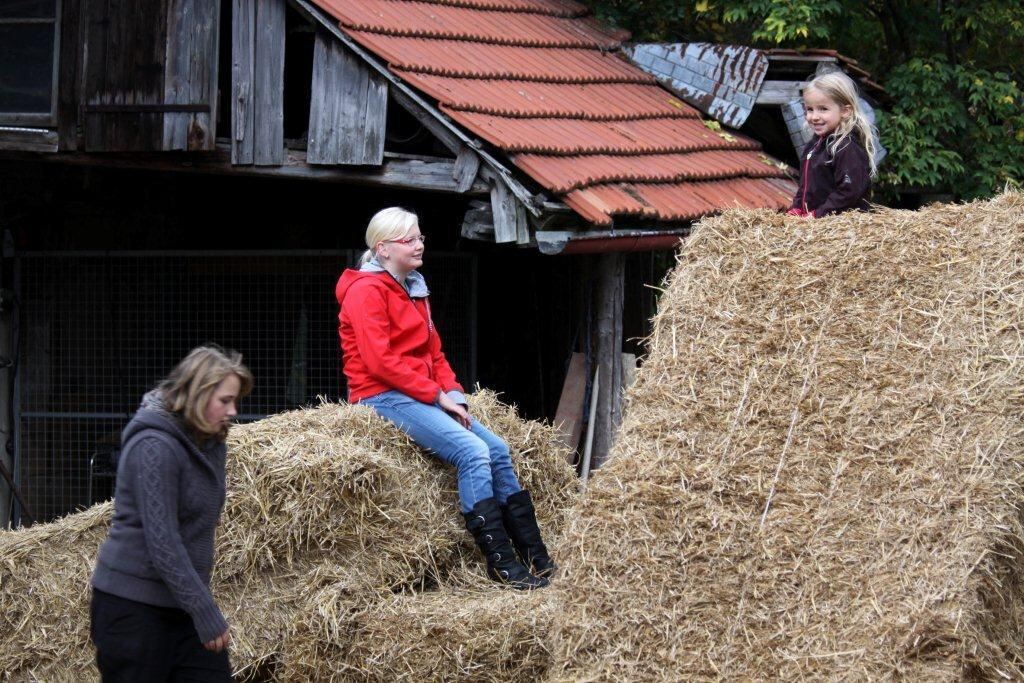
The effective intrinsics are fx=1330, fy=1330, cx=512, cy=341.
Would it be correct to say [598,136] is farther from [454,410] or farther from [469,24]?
[454,410]

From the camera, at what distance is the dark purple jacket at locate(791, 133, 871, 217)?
610cm

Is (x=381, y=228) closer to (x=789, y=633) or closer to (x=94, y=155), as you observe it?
(x=789, y=633)

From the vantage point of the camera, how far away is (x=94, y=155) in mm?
8773

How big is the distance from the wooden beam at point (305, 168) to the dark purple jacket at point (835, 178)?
2.31 metres

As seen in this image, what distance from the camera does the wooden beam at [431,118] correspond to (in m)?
7.82

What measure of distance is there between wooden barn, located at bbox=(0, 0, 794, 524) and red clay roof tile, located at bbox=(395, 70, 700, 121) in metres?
0.03

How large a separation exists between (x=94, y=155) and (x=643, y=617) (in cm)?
574

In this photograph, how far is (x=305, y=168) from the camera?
8.50 m

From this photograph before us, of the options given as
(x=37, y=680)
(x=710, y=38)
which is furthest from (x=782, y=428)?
(x=710, y=38)

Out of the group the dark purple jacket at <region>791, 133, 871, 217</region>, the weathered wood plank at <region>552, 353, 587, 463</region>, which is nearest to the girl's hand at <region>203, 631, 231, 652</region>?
the dark purple jacket at <region>791, 133, 871, 217</region>

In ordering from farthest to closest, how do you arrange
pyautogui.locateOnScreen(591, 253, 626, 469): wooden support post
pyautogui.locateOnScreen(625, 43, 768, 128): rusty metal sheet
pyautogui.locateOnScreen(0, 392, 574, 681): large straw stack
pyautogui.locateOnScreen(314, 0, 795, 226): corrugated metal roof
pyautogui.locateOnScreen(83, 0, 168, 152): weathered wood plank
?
pyautogui.locateOnScreen(625, 43, 768, 128): rusty metal sheet → pyautogui.locateOnScreen(591, 253, 626, 469): wooden support post → pyautogui.locateOnScreen(83, 0, 168, 152): weathered wood plank → pyautogui.locateOnScreen(314, 0, 795, 226): corrugated metal roof → pyautogui.locateOnScreen(0, 392, 574, 681): large straw stack

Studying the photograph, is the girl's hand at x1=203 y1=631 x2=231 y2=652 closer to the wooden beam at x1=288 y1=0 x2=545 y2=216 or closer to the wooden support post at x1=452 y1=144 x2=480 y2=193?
the wooden beam at x1=288 y1=0 x2=545 y2=216

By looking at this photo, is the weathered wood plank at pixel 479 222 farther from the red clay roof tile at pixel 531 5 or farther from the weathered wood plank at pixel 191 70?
the red clay roof tile at pixel 531 5

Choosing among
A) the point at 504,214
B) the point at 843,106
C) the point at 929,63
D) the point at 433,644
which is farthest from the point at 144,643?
the point at 929,63
